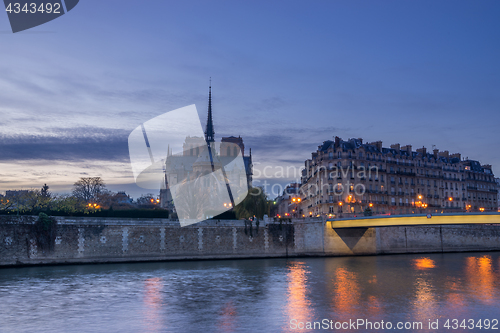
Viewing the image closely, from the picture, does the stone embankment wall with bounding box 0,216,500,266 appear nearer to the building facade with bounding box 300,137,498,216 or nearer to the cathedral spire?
the building facade with bounding box 300,137,498,216

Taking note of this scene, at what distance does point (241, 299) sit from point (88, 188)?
79.1 m

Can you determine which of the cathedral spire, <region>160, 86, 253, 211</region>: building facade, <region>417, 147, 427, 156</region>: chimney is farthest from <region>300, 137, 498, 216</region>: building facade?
the cathedral spire

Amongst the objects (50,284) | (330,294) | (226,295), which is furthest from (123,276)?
(330,294)

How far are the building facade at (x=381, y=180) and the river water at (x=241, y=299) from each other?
3593 centimetres

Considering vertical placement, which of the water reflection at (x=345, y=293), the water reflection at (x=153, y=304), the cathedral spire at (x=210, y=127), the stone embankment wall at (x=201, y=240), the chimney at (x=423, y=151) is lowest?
the water reflection at (x=345, y=293)

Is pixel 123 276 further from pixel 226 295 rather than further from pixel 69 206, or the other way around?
pixel 69 206

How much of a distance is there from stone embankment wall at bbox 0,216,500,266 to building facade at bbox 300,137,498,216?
8.69 metres

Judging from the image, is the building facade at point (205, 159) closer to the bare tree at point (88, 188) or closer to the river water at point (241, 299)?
the bare tree at point (88, 188)

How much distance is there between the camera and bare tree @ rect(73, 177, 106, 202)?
314 ft

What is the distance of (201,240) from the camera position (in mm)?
52688

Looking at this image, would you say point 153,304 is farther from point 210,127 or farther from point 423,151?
point 210,127

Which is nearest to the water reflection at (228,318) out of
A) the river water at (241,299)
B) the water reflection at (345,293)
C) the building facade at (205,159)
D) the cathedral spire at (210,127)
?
the river water at (241,299)

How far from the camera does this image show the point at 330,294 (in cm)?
2712

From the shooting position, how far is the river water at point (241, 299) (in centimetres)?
1969
